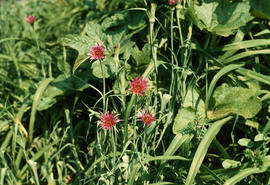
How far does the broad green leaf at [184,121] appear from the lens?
1242mm

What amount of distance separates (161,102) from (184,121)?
0.18 m

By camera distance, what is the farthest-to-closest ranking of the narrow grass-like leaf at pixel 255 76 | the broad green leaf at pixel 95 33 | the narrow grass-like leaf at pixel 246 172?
1. the broad green leaf at pixel 95 33
2. the narrow grass-like leaf at pixel 255 76
3. the narrow grass-like leaf at pixel 246 172

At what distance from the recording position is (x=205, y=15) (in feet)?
4.64

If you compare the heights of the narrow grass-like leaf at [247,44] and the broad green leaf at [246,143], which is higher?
the narrow grass-like leaf at [247,44]

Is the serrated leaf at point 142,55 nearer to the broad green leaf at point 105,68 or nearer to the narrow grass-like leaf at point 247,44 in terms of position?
the broad green leaf at point 105,68

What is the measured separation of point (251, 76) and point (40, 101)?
110 cm

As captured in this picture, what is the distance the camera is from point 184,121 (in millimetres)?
1277

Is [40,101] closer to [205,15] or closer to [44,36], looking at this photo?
[205,15]

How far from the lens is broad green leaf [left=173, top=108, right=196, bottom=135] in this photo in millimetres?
1242

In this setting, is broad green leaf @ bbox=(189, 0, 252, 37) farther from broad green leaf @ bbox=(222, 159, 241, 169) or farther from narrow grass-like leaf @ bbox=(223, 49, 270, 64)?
broad green leaf @ bbox=(222, 159, 241, 169)

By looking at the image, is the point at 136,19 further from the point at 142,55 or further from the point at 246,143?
the point at 246,143

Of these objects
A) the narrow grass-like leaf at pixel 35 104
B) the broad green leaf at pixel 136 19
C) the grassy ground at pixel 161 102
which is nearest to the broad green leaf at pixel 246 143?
the grassy ground at pixel 161 102

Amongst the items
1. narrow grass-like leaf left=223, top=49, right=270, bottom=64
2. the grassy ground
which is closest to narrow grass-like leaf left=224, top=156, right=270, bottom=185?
the grassy ground

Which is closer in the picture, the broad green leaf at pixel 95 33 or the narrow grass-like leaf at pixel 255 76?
the narrow grass-like leaf at pixel 255 76
